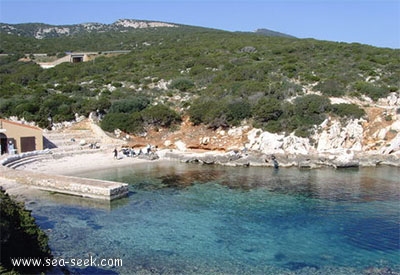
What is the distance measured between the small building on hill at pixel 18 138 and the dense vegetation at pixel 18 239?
19323 mm

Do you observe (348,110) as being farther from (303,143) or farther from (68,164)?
(68,164)

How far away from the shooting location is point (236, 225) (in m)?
17.4

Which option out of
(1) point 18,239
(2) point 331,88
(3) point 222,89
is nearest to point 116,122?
(3) point 222,89

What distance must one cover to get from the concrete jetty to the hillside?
1519cm

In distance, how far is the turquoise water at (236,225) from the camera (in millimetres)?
13766

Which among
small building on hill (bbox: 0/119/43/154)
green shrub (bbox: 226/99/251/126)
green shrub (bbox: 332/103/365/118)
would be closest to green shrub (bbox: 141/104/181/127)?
green shrub (bbox: 226/99/251/126)

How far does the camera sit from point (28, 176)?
922 inches

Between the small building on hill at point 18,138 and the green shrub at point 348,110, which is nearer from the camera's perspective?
the small building on hill at point 18,138

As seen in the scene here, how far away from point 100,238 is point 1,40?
260 ft

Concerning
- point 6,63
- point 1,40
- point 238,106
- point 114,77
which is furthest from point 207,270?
point 1,40

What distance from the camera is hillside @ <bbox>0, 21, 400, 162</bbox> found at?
119 feet

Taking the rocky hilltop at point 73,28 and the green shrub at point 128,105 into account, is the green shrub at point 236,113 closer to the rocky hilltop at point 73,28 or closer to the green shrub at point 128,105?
the green shrub at point 128,105

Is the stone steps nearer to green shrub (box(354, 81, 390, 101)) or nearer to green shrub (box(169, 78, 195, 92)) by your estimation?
green shrub (box(169, 78, 195, 92))

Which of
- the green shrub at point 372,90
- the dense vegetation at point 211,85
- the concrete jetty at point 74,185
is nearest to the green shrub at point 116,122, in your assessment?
the dense vegetation at point 211,85
